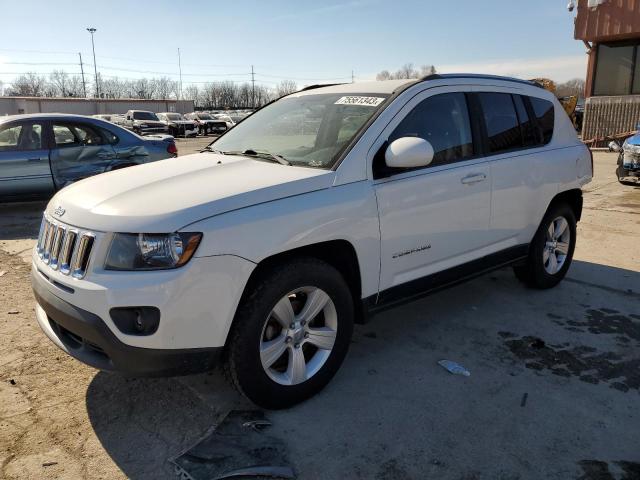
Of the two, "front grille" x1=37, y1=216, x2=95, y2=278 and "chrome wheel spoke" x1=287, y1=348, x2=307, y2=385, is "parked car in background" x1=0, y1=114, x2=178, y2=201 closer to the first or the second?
"front grille" x1=37, y1=216, x2=95, y2=278

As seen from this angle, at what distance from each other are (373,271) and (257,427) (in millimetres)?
1137

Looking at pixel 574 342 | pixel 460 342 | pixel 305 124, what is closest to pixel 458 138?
pixel 305 124

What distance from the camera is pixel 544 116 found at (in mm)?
4777

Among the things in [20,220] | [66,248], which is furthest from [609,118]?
[66,248]

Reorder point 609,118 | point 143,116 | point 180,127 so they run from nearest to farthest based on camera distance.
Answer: point 609,118, point 143,116, point 180,127

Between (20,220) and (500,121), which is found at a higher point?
(500,121)

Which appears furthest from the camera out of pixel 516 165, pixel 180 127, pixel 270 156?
pixel 180 127

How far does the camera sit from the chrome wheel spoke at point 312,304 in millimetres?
3041

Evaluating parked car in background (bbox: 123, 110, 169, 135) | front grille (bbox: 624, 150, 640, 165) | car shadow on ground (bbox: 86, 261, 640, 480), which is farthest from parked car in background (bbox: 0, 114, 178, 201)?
parked car in background (bbox: 123, 110, 169, 135)

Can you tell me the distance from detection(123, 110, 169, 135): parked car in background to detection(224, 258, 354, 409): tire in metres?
29.8

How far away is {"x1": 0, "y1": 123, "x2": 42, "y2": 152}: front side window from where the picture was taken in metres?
7.99

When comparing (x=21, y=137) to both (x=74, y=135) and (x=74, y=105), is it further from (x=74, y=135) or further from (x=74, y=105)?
(x=74, y=105)

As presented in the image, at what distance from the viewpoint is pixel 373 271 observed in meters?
3.28

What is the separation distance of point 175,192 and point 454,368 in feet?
6.97
